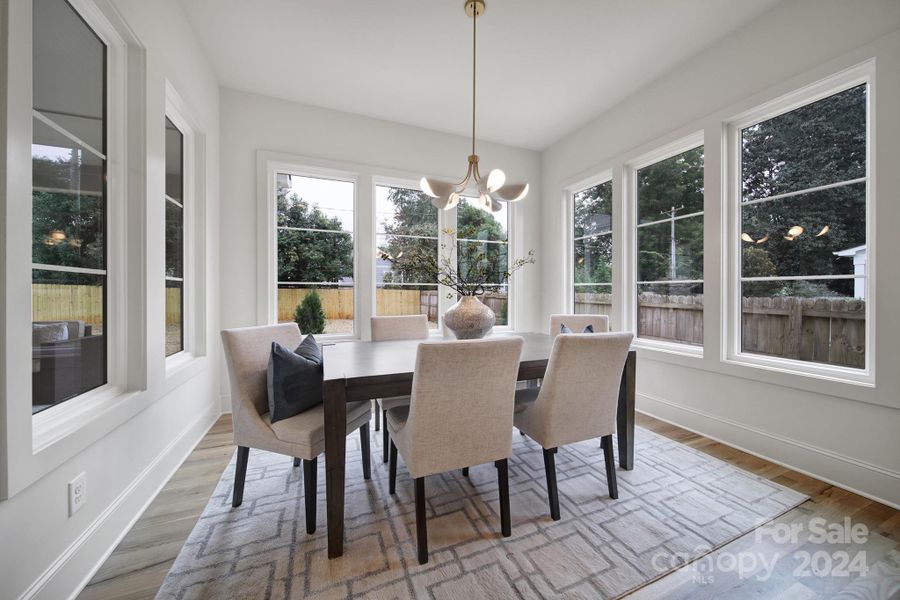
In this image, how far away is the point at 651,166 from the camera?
3203mm

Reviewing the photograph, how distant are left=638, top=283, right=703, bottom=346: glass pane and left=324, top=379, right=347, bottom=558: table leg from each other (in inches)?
110

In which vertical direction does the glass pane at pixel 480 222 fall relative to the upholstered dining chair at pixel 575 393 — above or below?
above

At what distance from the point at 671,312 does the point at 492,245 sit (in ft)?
6.86

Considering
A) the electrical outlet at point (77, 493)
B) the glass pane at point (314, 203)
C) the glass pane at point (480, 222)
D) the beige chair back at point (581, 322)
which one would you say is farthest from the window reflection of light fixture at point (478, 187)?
the electrical outlet at point (77, 493)

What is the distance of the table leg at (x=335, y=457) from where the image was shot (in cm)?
142

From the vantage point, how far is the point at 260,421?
1.62m

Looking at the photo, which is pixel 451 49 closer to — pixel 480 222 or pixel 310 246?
pixel 480 222

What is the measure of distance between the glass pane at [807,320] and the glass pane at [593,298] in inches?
48.3

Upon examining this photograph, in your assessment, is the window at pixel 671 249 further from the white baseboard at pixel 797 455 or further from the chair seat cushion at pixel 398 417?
the chair seat cushion at pixel 398 417

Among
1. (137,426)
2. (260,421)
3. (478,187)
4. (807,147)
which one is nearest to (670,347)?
(807,147)

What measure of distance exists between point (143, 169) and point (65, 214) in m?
0.49

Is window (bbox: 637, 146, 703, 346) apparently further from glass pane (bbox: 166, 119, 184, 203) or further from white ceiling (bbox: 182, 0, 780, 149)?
glass pane (bbox: 166, 119, 184, 203)

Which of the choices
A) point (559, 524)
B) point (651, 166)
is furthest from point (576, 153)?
point (559, 524)

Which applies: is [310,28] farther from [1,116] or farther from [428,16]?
[1,116]
